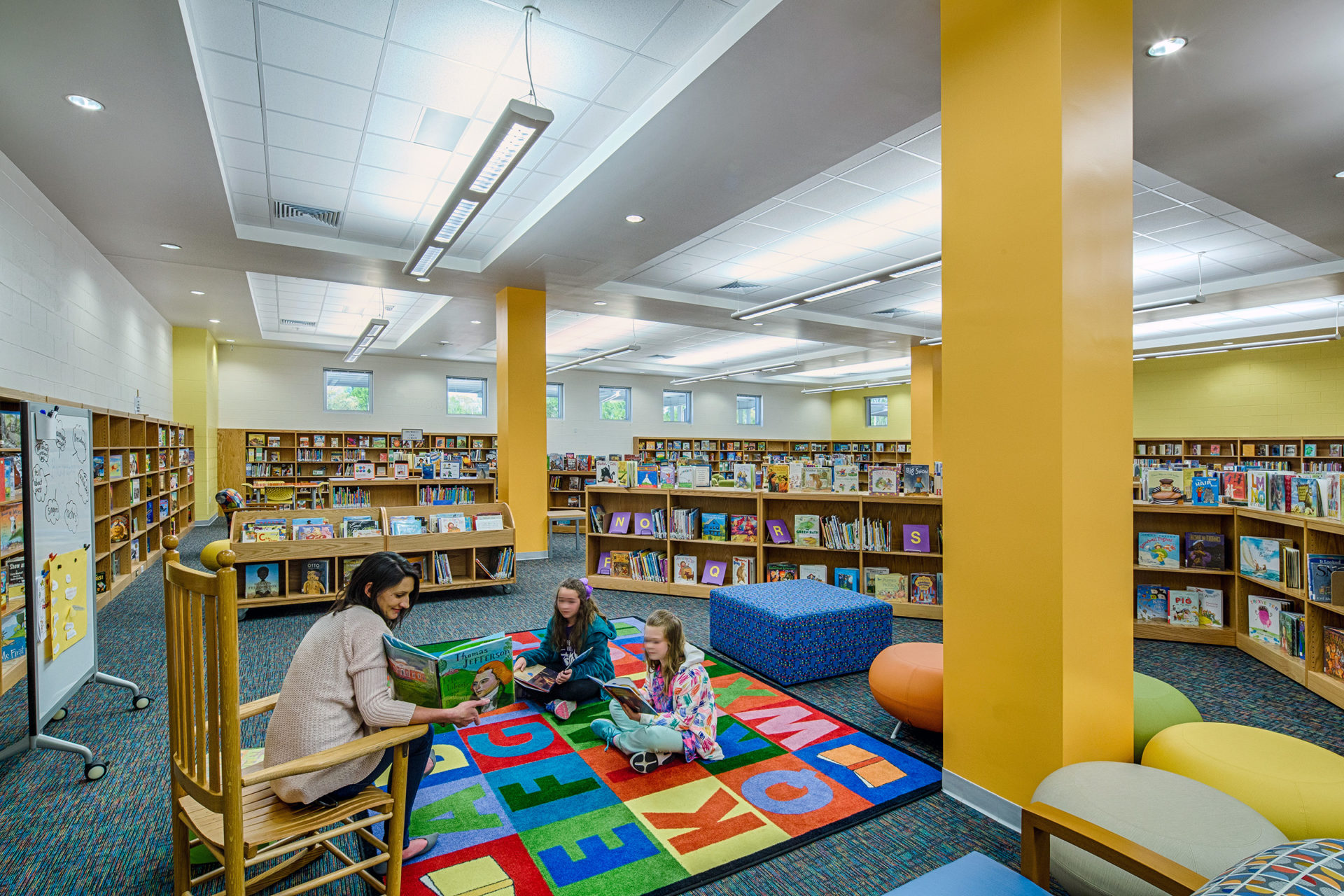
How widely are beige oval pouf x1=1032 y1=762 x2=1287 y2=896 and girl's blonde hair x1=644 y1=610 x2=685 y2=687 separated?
1550mm

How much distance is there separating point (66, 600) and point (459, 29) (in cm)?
363

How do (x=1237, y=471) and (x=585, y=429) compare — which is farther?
(x=585, y=429)

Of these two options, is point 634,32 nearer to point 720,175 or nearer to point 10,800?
point 720,175

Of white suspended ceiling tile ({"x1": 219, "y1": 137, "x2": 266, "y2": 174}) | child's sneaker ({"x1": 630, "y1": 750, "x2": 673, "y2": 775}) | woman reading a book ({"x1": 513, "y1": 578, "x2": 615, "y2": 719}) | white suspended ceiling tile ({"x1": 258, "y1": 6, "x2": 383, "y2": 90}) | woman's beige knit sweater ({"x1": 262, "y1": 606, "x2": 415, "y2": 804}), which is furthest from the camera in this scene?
white suspended ceiling tile ({"x1": 219, "y1": 137, "x2": 266, "y2": 174})

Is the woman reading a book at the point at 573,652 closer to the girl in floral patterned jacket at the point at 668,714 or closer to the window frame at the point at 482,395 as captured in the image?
the girl in floral patterned jacket at the point at 668,714

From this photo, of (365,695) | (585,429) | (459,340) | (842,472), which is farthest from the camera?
(585,429)

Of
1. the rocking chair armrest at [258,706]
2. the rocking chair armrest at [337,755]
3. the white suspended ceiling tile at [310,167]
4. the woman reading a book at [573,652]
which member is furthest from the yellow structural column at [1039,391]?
the white suspended ceiling tile at [310,167]

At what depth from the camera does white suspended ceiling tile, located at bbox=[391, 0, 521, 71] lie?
3.21m

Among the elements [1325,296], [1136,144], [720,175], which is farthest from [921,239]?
[1325,296]

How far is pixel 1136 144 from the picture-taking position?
4109 millimetres

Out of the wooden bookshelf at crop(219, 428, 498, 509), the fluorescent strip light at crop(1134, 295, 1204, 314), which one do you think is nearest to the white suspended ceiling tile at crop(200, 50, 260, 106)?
the fluorescent strip light at crop(1134, 295, 1204, 314)

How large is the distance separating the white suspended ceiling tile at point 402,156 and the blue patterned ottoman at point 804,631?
12.8 feet

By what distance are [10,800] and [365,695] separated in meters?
2.20

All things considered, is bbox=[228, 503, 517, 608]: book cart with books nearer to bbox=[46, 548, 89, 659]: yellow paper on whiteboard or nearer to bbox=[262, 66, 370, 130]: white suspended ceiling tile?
bbox=[46, 548, 89, 659]: yellow paper on whiteboard
